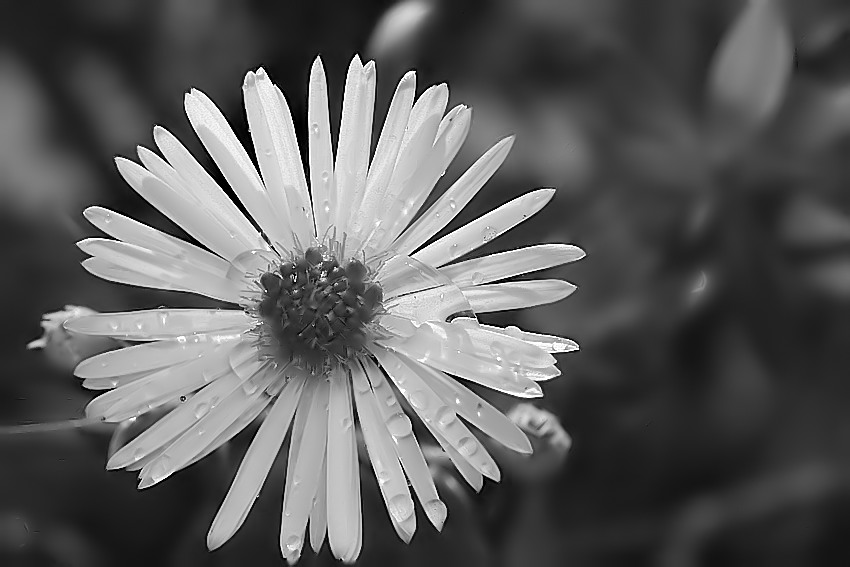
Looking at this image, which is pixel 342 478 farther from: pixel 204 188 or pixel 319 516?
pixel 204 188

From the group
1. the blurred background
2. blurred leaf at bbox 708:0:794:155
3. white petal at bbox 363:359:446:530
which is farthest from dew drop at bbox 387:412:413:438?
blurred leaf at bbox 708:0:794:155

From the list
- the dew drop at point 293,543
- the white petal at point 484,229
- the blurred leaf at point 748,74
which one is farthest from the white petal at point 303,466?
the blurred leaf at point 748,74

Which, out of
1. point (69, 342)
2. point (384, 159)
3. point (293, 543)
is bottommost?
point (293, 543)

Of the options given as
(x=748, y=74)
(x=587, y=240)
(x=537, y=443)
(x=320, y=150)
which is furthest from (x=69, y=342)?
(x=748, y=74)

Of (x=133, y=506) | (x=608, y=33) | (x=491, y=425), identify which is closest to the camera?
(x=491, y=425)

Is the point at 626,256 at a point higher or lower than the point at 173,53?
lower

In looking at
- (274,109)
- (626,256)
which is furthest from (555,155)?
(274,109)

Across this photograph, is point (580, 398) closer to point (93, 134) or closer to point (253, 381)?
point (253, 381)

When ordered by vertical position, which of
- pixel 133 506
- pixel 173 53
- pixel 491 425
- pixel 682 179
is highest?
pixel 173 53

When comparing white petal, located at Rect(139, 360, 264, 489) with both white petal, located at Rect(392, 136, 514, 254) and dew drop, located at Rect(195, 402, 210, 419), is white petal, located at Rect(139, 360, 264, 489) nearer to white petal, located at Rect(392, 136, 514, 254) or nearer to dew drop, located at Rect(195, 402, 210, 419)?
dew drop, located at Rect(195, 402, 210, 419)
